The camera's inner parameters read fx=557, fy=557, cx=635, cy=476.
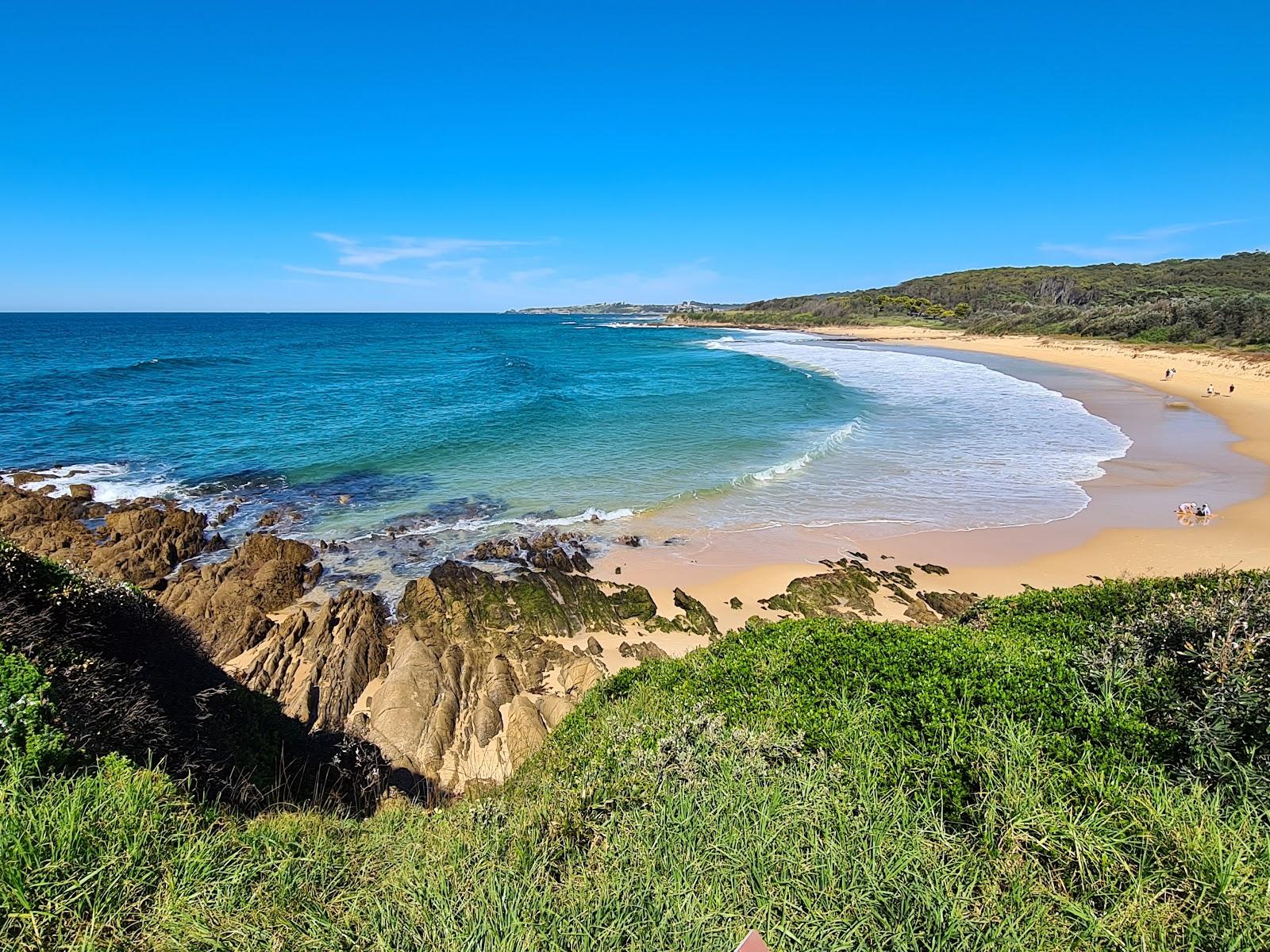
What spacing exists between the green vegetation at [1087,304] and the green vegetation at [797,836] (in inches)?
2387

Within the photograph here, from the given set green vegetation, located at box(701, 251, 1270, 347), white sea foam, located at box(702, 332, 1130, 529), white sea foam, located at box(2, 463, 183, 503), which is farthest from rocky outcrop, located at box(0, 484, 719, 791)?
green vegetation, located at box(701, 251, 1270, 347)

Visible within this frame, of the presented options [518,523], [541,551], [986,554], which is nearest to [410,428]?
[518,523]

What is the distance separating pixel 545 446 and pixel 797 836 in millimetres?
23535

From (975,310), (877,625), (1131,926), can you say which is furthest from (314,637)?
(975,310)

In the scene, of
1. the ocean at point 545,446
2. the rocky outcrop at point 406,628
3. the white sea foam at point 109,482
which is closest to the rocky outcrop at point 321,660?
the rocky outcrop at point 406,628

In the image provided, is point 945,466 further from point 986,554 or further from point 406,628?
point 406,628

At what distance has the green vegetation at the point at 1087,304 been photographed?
52.2m

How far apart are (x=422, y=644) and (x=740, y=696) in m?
7.18

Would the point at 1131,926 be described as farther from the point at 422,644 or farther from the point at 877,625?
the point at 422,644

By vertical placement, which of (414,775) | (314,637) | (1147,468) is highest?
(1147,468)

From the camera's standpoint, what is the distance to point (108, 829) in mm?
3303

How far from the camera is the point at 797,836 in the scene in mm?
3471

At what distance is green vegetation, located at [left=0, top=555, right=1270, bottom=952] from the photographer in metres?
2.85

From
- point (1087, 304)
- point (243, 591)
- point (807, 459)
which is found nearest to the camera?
point (243, 591)
